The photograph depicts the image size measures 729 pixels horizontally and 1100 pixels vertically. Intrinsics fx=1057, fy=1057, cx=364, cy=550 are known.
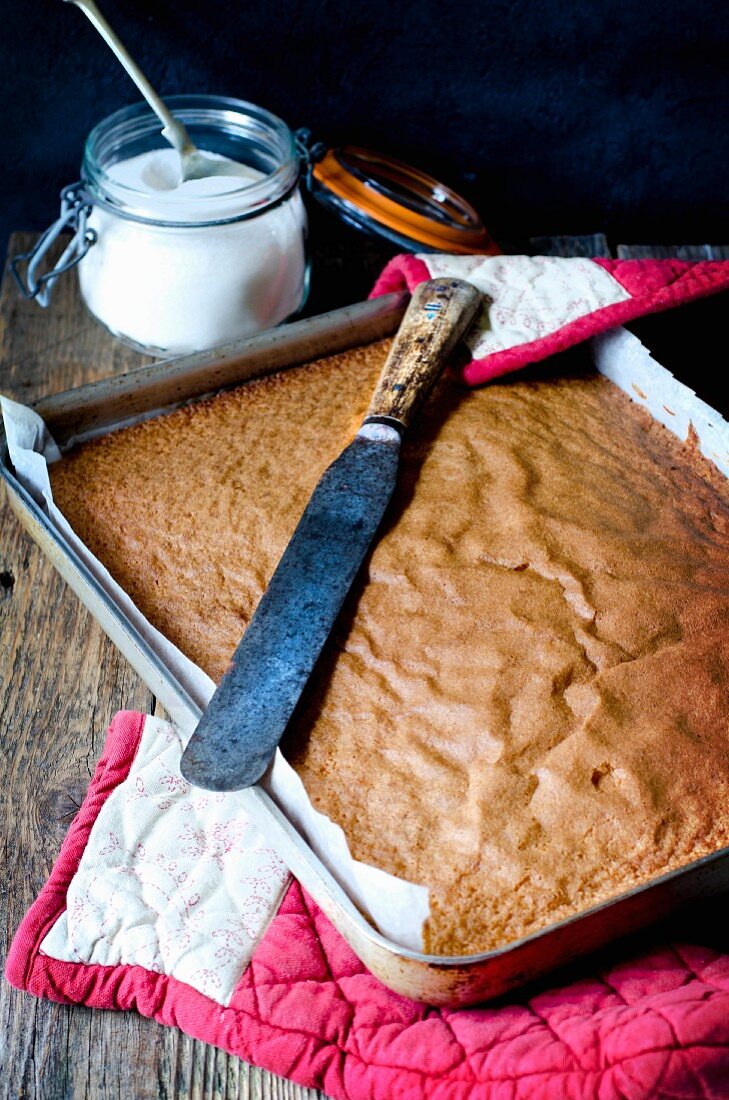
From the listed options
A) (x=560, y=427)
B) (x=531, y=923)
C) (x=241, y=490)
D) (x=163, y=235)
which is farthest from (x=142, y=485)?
(x=531, y=923)

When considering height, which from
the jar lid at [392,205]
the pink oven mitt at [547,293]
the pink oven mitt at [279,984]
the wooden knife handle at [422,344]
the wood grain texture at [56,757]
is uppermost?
the pink oven mitt at [547,293]

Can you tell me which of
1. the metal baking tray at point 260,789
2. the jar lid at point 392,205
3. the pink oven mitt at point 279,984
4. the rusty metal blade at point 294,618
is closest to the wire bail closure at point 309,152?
the jar lid at point 392,205

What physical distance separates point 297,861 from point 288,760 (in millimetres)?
104

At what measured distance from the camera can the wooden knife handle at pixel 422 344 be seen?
1.16 metres

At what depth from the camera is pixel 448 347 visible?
1.24 metres

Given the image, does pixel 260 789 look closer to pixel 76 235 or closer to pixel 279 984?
pixel 279 984

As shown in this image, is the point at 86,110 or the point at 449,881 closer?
the point at 449,881

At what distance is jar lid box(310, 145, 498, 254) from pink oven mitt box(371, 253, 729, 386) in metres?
0.15

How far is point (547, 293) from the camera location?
1.33m

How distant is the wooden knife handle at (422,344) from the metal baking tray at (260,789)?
10cm

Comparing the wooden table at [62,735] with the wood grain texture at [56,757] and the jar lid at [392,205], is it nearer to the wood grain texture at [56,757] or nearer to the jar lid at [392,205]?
the wood grain texture at [56,757]

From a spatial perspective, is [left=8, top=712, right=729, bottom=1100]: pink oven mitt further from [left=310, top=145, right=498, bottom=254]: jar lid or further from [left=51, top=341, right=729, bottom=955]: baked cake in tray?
[left=310, top=145, right=498, bottom=254]: jar lid

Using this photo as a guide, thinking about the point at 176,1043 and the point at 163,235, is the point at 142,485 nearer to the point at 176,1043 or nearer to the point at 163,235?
the point at 163,235

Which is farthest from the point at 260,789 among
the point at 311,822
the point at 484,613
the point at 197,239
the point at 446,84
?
the point at 446,84
